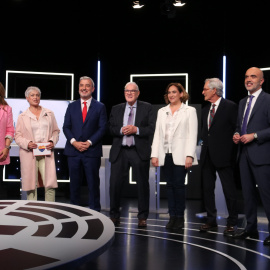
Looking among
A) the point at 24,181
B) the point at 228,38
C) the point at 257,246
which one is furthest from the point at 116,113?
the point at 228,38

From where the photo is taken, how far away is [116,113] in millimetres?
4609

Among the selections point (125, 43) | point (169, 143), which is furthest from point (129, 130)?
point (125, 43)

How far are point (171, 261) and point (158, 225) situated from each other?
1576 millimetres

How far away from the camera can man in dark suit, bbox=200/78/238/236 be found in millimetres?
4129

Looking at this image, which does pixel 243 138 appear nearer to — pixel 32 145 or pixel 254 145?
pixel 254 145

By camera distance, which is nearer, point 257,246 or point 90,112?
point 257,246

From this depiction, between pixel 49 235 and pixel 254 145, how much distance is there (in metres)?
2.72

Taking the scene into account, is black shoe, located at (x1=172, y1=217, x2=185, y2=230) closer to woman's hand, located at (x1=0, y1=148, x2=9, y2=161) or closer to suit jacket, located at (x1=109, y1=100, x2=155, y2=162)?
suit jacket, located at (x1=109, y1=100, x2=155, y2=162)

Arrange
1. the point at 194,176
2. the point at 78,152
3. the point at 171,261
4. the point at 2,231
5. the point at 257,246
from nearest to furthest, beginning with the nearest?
the point at 2,231 → the point at 171,261 → the point at 257,246 → the point at 78,152 → the point at 194,176

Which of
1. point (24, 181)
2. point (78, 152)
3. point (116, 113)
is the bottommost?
point (24, 181)

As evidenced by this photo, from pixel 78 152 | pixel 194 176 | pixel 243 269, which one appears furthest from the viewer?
pixel 194 176

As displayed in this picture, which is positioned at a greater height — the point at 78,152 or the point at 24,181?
the point at 78,152

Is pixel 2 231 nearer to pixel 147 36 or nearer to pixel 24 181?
pixel 24 181

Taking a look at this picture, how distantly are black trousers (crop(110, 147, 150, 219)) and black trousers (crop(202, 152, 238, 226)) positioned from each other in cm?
62
